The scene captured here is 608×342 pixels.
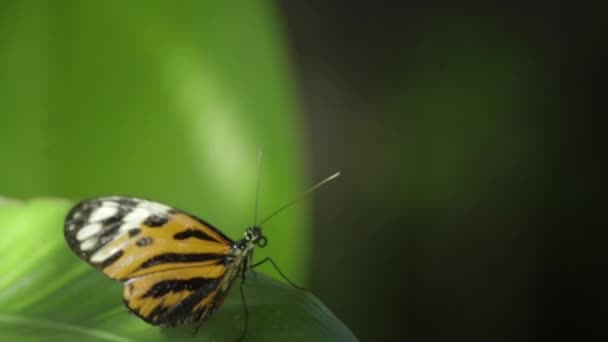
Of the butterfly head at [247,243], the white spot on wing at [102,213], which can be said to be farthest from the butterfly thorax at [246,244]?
the white spot on wing at [102,213]

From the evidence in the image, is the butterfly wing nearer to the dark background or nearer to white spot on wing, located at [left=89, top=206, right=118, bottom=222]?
white spot on wing, located at [left=89, top=206, right=118, bottom=222]

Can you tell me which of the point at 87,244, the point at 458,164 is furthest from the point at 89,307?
the point at 458,164

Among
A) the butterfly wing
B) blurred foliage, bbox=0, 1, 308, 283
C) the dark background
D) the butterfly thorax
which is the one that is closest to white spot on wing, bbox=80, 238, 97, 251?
the butterfly wing

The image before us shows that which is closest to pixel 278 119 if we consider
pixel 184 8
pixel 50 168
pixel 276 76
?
pixel 276 76

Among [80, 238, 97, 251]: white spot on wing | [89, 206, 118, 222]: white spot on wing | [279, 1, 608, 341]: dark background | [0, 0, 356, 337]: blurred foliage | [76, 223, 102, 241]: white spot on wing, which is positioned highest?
[89, 206, 118, 222]: white spot on wing

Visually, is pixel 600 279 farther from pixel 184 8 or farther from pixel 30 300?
pixel 30 300

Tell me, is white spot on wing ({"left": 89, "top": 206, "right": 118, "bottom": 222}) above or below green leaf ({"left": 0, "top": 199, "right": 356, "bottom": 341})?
above

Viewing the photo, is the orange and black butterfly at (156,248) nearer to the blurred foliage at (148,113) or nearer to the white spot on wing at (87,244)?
the white spot on wing at (87,244)
